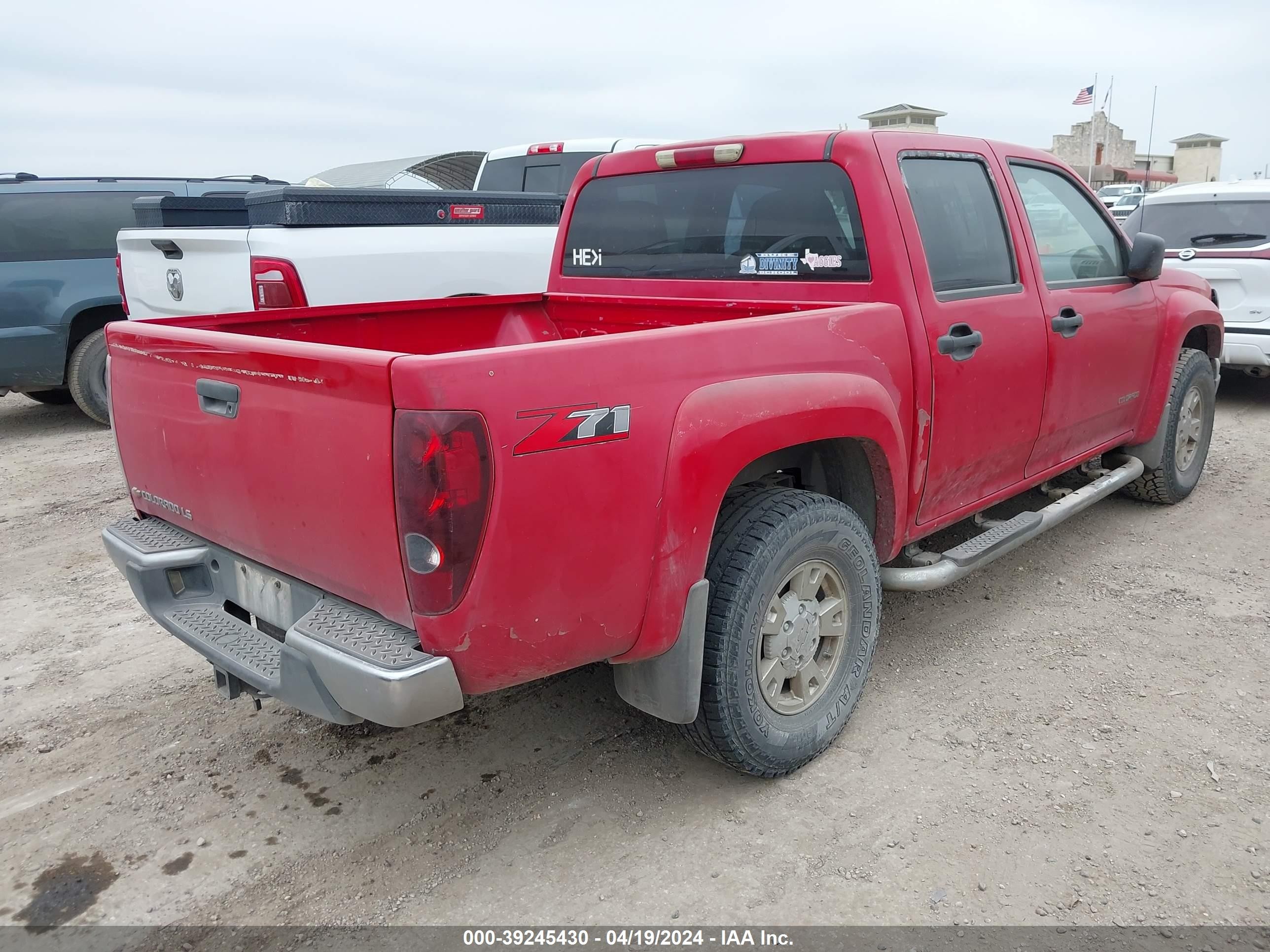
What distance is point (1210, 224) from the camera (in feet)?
27.1

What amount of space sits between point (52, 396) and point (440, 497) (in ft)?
28.8

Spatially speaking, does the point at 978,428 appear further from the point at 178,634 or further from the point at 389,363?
the point at 178,634

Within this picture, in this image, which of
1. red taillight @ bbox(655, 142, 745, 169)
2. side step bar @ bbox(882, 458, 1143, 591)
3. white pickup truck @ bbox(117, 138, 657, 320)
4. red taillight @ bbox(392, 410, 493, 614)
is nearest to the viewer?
red taillight @ bbox(392, 410, 493, 614)

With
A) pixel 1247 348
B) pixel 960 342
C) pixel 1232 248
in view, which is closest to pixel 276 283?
pixel 960 342

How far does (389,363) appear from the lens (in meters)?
2.08

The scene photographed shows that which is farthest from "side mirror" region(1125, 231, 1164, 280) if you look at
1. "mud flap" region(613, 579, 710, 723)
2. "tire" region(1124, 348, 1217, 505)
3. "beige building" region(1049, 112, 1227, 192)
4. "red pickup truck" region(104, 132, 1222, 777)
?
"beige building" region(1049, 112, 1227, 192)

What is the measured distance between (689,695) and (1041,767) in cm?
124

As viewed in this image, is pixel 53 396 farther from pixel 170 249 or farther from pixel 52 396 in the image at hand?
pixel 170 249

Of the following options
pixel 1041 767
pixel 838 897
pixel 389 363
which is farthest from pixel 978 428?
pixel 389 363

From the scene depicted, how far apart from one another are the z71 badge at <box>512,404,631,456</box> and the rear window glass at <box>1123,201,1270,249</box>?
6916 mm

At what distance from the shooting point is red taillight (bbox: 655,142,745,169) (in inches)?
141

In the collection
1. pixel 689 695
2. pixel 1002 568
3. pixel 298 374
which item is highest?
pixel 298 374

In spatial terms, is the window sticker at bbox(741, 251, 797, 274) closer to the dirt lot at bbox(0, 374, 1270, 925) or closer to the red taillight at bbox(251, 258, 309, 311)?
the dirt lot at bbox(0, 374, 1270, 925)

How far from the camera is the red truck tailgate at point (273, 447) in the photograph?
2.18 m
